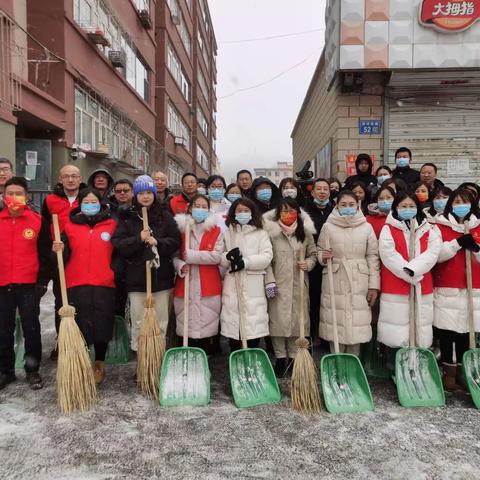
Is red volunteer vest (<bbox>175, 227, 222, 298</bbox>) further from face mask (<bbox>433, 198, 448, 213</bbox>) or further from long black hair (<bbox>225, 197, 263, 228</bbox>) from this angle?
face mask (<bbox>433, 198, 448, 213</bbox>)

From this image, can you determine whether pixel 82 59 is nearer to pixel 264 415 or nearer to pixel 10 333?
pixel 10 333

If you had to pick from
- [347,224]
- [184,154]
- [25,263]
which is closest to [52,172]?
[25,263]

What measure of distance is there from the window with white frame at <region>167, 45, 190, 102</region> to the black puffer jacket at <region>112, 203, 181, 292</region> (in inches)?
778

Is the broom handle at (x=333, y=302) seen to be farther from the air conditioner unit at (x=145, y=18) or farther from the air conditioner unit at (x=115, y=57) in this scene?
the air conditioner unit at (x=145, y=18)

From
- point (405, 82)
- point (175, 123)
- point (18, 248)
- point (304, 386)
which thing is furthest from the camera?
point (175, 123)

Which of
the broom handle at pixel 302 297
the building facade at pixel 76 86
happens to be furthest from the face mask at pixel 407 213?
the building facade at pixel 76 86

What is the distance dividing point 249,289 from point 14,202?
2.12 metres

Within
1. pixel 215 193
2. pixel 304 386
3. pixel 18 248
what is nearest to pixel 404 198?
pixel 304 386

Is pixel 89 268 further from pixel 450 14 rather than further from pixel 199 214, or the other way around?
pixel 450 14

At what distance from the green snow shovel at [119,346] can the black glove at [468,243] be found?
11.1 ft

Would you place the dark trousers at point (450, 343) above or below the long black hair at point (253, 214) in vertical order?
below

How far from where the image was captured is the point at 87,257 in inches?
140

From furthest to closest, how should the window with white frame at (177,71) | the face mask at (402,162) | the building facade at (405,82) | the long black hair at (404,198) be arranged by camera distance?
the window with white frame at (177,71) < the building facade at (405,82) < the face mask at (402,162) < the long black hair at (404,198)

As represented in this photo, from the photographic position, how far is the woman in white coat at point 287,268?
12.5ft
